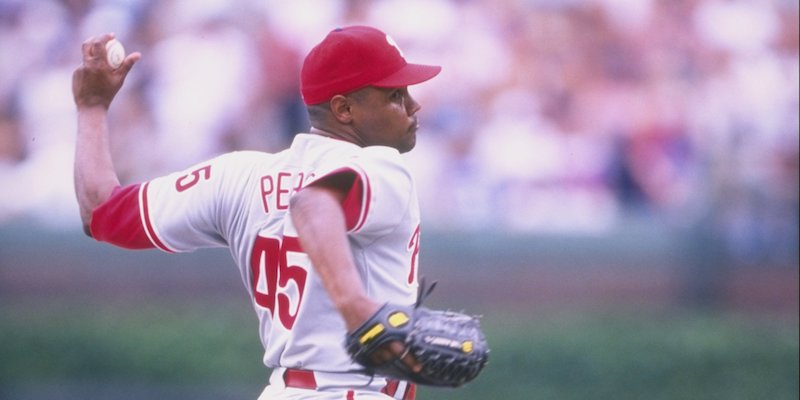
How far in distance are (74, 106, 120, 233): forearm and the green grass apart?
367 cm

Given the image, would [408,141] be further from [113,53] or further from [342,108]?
[113,53]

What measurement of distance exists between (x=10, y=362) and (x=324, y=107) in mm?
4802

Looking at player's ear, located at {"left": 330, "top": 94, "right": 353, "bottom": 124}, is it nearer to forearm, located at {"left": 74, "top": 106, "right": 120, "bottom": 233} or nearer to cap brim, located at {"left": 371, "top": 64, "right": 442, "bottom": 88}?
cap brim, located at {"left": 371, "top": 64, "right": 442, "bottom": 88}

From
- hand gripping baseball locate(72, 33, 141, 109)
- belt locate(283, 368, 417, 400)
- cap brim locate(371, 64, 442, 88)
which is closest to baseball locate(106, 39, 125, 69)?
hand gripping baseball locate(72, 33, 141, 109)

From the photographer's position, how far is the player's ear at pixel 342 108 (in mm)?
3258

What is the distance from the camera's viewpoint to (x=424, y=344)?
2.75 m

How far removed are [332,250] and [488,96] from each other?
6.12 metres

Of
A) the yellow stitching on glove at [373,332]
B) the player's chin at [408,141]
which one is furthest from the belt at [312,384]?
the player's chin at [408,141]

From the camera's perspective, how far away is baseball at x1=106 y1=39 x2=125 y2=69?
12.1 feet

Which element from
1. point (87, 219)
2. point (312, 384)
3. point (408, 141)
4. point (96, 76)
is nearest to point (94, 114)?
point (96, 76)

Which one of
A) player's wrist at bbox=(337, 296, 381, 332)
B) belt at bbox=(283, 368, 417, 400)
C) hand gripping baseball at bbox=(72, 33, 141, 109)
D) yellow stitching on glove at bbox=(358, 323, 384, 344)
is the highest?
hand gripping baseball at bbox=(72, 33, 141, 109)

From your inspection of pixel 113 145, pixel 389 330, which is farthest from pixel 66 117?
pixel 389 330

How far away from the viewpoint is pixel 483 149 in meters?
8.58

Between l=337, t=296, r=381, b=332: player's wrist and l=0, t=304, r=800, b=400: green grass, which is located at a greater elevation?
l=337, t=296, r=381, b=332: player's wrist
